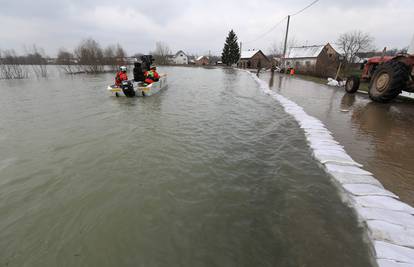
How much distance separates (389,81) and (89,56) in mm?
39765

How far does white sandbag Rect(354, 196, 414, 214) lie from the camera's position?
245 cm

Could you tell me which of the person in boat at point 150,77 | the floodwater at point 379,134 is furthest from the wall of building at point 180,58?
the floodwater at point 379,134

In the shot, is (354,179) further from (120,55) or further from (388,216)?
(120,55)

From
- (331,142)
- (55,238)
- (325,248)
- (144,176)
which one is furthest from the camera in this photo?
(331,142)

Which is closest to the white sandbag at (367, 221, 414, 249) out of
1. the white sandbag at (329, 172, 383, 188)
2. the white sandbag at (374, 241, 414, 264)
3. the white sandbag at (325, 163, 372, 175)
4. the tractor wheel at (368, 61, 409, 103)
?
the white sandbag at (374, 241, 414, 264)

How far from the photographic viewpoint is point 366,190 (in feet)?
9.22

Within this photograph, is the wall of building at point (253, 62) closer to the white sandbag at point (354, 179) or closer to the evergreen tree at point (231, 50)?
the evergreen tree at point (231, 50)

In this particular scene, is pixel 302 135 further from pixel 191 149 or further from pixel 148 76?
pixel 148 76

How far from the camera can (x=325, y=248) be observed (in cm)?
208

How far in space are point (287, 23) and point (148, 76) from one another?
2169 centimetres

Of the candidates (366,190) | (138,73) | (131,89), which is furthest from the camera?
(138,73)

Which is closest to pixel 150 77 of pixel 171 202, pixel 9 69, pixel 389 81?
pixel 171 202

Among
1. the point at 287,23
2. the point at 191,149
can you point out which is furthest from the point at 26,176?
the point at 287,23

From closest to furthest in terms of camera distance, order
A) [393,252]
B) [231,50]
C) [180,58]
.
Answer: [393,252] < [231,50] < [180,58]
